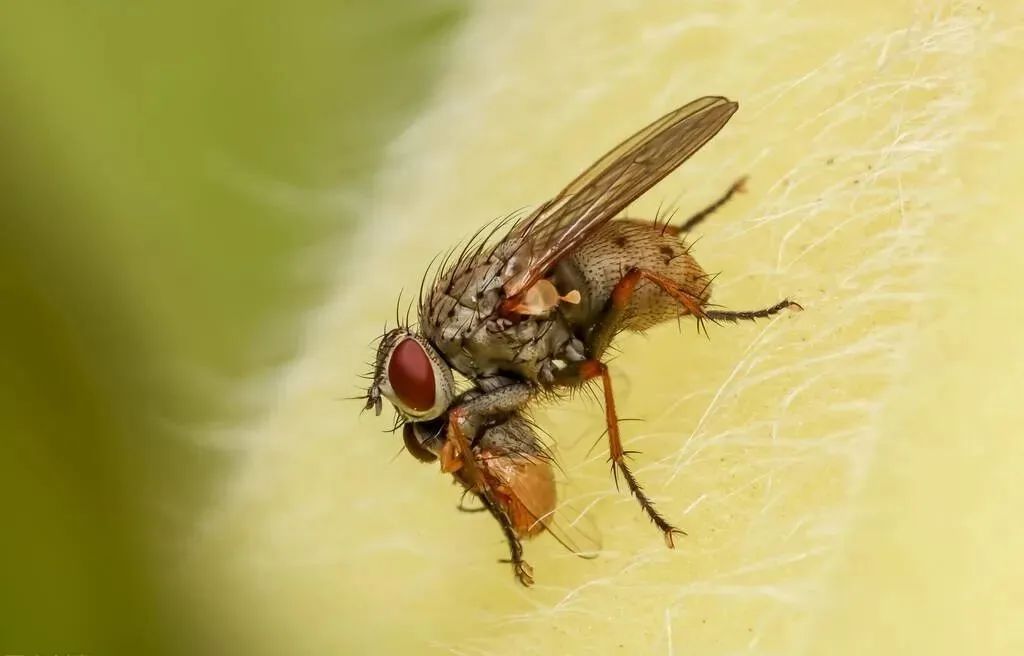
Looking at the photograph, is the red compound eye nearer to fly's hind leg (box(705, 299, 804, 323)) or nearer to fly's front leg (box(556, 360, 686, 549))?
fly's front leg (box(556, 360, 686, 549))

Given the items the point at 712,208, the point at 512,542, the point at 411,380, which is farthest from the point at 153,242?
the point at 712,208

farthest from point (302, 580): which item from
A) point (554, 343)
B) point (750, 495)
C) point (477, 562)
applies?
point (750, 495)

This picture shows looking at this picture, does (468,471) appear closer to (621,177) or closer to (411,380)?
(411,380)

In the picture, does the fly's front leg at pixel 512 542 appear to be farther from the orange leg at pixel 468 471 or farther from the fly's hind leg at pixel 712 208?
the fly's hind leg at pixel 712 208

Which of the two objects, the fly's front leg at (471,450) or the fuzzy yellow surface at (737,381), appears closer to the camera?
the fuzzy yellow surface at (737,381)

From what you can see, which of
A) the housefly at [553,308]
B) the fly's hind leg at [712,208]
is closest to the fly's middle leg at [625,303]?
the housefly at [553,308]

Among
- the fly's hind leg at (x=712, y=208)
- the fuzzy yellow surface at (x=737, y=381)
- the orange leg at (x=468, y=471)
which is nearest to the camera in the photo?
the fuzzy yellow surface at (x=737, y=381)

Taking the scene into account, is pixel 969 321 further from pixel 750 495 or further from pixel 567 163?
pixel 567 163
